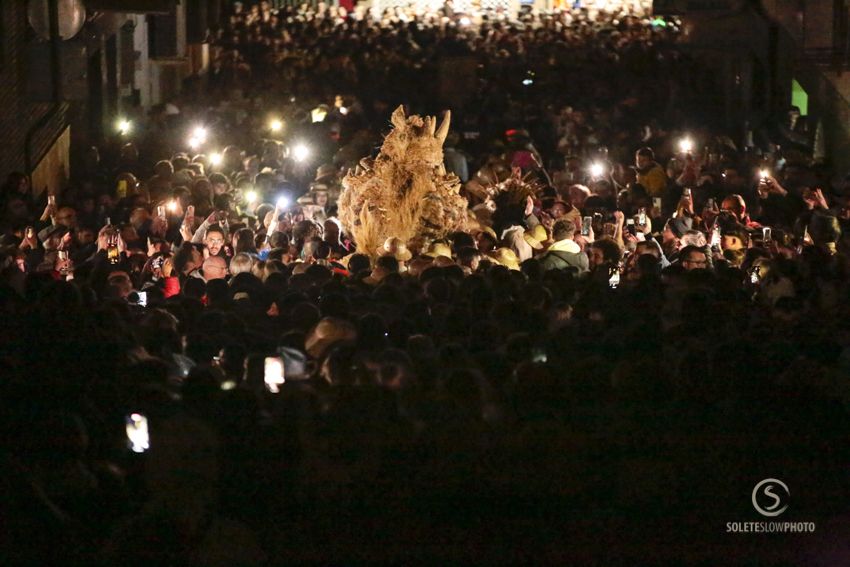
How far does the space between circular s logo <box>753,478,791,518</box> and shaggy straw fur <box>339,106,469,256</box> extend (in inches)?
311

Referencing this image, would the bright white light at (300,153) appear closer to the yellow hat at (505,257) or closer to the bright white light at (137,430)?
the yellow hat at (505,257)

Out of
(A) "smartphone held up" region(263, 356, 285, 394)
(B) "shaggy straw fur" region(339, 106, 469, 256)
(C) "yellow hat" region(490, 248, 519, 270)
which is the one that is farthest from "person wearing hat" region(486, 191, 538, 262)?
(A) "smartphone held up" region(263, 356, 285, 394)

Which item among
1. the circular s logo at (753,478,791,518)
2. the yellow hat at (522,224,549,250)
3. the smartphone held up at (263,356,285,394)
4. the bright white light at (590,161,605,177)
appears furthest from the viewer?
the bright white light at (590,161,605,177)

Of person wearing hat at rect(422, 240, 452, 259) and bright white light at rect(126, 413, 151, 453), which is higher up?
person wearing hat at rect(422, 240, 452, 259)

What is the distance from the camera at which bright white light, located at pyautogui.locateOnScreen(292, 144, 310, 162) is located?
19969mm

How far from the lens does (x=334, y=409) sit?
6.77m

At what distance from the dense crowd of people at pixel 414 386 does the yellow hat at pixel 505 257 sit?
0.04m

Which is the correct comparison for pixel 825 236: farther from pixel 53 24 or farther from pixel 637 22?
pixel 637 22

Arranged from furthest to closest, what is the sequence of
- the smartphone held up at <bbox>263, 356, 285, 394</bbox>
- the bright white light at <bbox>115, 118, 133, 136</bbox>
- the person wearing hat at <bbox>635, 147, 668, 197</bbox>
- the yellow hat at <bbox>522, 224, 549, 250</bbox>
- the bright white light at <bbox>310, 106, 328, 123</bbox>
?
the bright white light at <bbox>115, 118, 133, 136</bbox> → the bright white light at <bbox>310, 106, 328, 123</bbox> → the person wearing hat at <bbox>635, 147, 668, 197</bbox> → the yellow hat at <bbox>522, 224, 549, 250</bbox> → the smartphone held up at <bbox>263, 356, 285, 394</bbox>

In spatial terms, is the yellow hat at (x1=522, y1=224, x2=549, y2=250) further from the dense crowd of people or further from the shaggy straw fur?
the shaggy straw fur

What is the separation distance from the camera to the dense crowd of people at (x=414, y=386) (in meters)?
6.31

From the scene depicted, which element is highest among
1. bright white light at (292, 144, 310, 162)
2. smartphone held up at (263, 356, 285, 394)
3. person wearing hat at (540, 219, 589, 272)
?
bright white light at (292, 144, 310, 162)

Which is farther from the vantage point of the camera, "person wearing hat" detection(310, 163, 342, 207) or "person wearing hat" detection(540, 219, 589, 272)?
"person wearing hat" detection(310, 163, 342, 207)

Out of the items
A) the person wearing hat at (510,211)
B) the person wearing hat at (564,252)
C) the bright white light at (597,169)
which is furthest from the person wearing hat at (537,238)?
the bright white light at (597,169)
